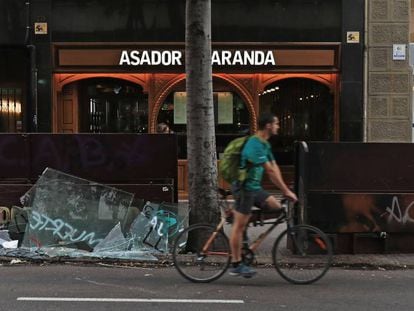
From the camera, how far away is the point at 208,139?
8.16 metres

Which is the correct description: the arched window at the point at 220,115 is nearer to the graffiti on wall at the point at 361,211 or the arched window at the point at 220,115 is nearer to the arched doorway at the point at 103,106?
the arched doorway at the point at 103,106

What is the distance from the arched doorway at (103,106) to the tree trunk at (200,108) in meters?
5.21

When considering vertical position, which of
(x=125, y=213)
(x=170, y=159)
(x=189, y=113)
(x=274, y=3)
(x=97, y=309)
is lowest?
(x=97, y=309)

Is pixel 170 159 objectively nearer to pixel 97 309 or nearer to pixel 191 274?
pixel 191 274

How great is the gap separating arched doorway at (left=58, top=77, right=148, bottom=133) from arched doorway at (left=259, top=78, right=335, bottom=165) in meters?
2.79

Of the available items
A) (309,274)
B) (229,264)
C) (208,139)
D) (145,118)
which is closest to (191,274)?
(229,264)

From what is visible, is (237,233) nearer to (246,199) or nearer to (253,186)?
(246,199)

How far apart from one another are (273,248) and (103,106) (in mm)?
7586

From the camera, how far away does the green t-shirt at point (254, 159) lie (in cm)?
644

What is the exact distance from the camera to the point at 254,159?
643 cm

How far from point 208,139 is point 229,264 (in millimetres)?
2018

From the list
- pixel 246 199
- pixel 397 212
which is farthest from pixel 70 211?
pixel 397 212

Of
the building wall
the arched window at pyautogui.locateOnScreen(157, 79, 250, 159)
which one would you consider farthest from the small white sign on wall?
the arched window at pyautogui.locateOnScreen(157, 79, 250, 159)

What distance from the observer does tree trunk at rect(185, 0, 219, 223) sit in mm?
8086
